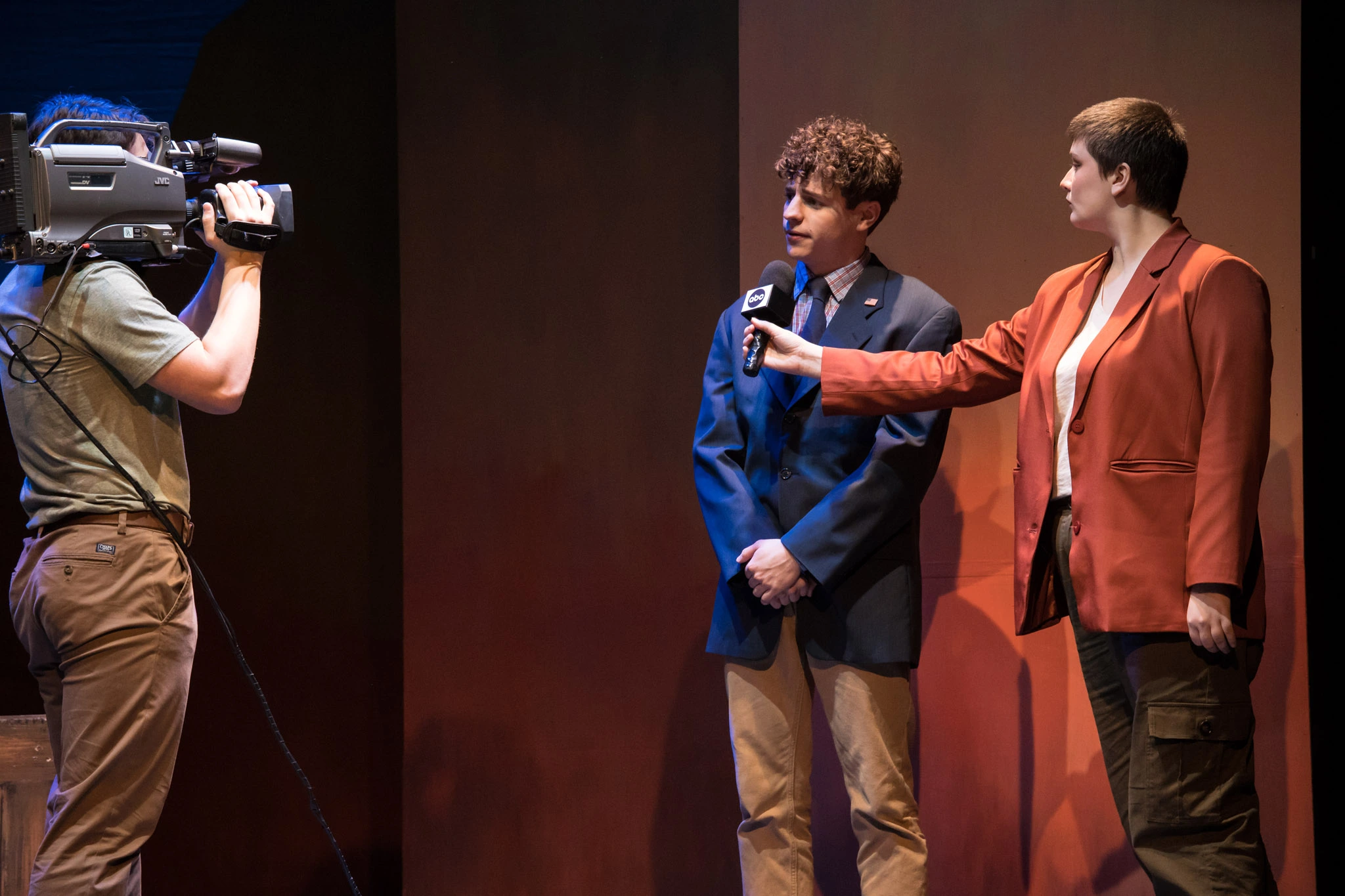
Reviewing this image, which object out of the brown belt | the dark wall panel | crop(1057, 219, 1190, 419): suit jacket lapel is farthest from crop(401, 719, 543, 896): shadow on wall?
crop(1057, 219, 1190, 419): suit jacket lapel

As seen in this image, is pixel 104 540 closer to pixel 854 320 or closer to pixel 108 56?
pixel 854 320

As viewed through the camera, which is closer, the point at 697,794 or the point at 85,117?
the point at 85,117

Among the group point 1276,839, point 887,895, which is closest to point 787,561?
point 887,895

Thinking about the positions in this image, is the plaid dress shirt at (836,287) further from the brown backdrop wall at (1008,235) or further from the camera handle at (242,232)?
the camera handle at (242,232)

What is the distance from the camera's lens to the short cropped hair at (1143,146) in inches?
81.4

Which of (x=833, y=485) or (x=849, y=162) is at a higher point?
(x=849, y=162)

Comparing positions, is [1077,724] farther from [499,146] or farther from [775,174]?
[499,146]

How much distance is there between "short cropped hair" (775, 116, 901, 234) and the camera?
8.11 ft

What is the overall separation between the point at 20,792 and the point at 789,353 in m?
1.83

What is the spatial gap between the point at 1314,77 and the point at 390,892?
10.4ft

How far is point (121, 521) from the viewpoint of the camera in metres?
1.89

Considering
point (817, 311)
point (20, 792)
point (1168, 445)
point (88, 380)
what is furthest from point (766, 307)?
point (20, 792)

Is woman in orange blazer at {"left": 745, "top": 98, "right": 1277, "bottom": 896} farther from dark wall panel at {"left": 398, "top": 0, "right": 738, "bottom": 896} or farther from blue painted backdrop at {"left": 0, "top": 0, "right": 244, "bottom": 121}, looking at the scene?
blue painted backdrop at {"left": 0, "top": 0, "right": 244, "bottom": 121}

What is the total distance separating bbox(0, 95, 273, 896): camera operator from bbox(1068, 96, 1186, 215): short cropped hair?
62.6 inches
